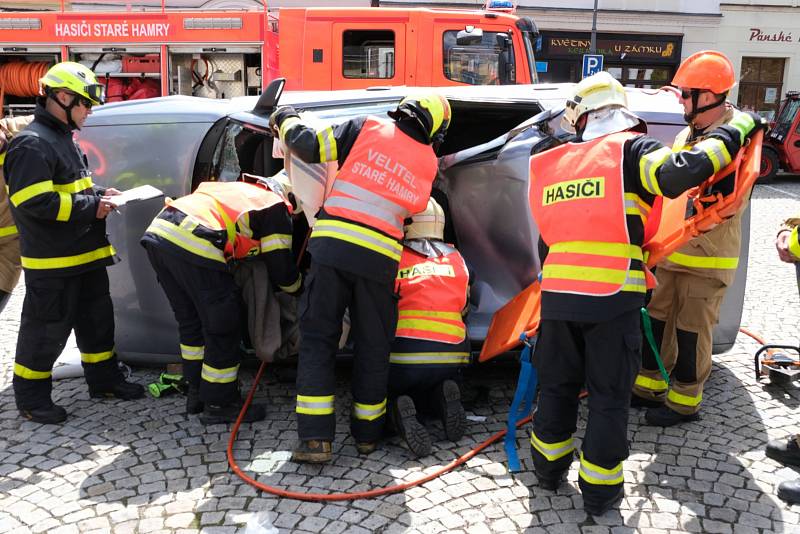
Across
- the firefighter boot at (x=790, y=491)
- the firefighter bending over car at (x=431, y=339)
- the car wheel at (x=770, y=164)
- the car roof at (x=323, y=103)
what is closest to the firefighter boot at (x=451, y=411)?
the firefighter bending over car at (x=431, y=339)

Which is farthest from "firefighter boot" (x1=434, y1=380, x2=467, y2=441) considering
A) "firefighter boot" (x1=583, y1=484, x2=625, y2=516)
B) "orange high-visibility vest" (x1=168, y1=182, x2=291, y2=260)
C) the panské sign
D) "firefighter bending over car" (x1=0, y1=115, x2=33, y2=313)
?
the panské sign

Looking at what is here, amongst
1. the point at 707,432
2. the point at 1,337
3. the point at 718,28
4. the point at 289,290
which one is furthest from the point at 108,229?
the point at 718,28

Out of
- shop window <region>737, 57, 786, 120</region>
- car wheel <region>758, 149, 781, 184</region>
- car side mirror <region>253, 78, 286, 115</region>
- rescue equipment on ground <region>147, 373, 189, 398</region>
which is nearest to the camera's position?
car side mirror <region>253, 78, 286, 115</region>

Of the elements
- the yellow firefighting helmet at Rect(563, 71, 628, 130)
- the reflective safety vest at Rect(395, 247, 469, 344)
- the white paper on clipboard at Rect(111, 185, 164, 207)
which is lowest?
the reflective safety vest at Rect(395, 247, 469, 344)

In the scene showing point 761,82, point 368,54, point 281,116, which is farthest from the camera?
point 761,82

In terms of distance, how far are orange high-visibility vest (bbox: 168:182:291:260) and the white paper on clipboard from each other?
0.26 metres

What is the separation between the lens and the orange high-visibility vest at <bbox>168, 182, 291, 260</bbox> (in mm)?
3521

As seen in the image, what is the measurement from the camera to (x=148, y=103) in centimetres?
417

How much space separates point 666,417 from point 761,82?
57.7 ft

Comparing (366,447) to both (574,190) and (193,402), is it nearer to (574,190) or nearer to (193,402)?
(193,402)

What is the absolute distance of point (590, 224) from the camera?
9.12 feet

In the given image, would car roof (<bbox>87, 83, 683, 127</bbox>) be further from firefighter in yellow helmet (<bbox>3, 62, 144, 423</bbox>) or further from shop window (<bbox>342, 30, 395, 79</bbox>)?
shop window (<bbox>342, 30, 395, 79</bbox>)

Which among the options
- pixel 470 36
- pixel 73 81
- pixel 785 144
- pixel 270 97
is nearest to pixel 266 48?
pixel 470 36

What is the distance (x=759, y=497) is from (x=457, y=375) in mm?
1446
